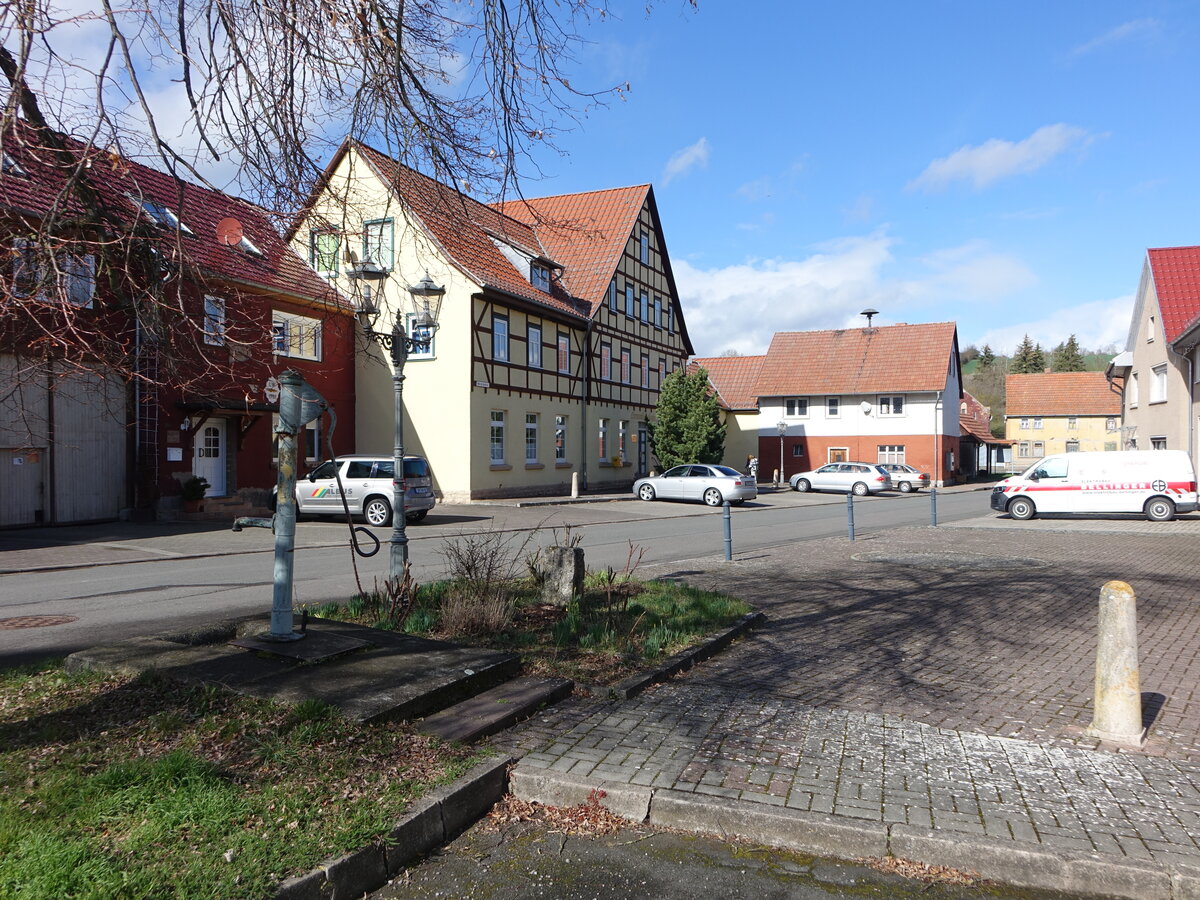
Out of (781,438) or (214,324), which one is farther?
(781,438)

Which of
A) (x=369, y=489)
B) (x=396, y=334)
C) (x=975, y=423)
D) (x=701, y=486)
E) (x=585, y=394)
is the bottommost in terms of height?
(x=701, y=486)

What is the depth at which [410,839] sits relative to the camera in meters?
3.60

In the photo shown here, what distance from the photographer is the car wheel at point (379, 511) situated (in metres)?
20.0

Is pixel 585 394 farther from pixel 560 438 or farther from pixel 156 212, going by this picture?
pixel 156 212

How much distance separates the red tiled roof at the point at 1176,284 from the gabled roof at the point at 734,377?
25.5m

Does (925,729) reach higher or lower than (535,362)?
lower

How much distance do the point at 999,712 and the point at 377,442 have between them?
25513mm

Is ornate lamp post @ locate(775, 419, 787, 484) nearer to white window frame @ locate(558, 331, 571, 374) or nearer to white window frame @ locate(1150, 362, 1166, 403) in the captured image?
white window frame @ locate(558, 331, 571, 374)

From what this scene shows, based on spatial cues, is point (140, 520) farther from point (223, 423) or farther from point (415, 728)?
point (415, 728)

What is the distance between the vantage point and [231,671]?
5148mm

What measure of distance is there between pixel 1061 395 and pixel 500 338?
63.7 m

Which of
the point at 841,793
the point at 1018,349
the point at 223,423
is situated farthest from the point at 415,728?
the point at 1018,349

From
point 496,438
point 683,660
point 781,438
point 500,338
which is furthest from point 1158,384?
point 683,660

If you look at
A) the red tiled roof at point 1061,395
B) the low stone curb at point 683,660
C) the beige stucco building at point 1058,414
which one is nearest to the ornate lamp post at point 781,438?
the beige stucco building at point 1058,414
